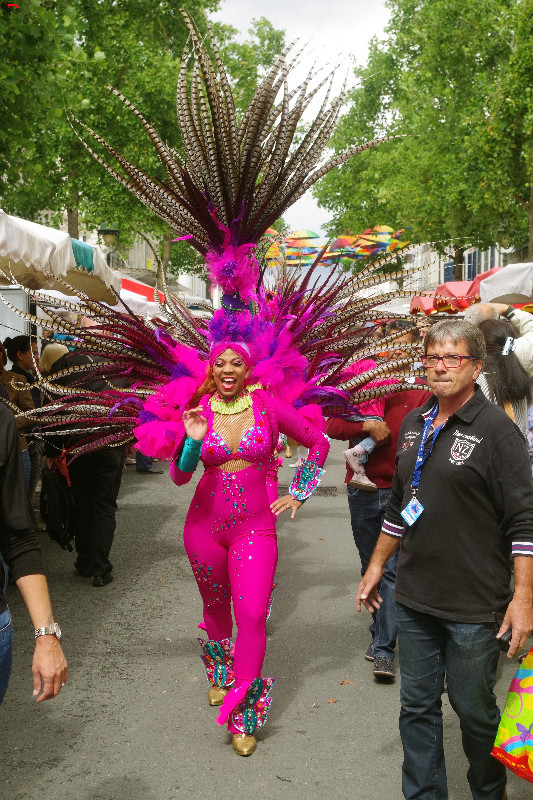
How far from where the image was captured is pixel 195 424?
3.84m

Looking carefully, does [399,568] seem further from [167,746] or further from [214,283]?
[214,283]

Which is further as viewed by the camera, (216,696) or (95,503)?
(95,503)

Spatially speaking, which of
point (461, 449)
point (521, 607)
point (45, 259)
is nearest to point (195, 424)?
point (461, 449)

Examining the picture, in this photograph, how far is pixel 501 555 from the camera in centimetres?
303

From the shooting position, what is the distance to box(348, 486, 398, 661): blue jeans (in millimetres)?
4859

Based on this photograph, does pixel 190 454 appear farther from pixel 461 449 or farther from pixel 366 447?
pixel 366 447

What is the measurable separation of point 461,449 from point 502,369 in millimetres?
1420

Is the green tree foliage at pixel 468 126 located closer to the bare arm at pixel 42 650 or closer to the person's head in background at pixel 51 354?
the person's head in background at pixel 51 354

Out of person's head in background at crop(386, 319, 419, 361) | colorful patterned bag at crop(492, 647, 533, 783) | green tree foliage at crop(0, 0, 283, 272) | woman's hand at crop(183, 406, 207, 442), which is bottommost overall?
colorful patterned bag at crop(492, 647, 533, 783)

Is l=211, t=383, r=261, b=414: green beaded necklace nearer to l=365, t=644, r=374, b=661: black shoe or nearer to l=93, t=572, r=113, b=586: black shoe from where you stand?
l=365, t=644, r=374, b=661: black shoe

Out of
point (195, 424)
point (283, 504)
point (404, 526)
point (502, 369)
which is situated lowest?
point (283, 504)

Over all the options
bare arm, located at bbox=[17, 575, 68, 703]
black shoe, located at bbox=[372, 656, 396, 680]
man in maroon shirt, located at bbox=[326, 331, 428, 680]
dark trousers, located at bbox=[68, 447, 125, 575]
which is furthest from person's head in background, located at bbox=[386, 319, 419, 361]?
dark trousers, located at bbox=[68, 447, 125, 575]

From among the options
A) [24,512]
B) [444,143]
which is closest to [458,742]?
[24,512]

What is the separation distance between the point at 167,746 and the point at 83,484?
3.28 metres
